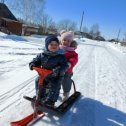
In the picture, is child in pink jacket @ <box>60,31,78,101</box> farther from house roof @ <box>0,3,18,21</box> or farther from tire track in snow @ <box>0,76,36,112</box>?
house roof @ <box>0,3,18,21</box>

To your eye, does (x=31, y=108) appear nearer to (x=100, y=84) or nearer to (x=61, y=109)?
(x=61, y=109)

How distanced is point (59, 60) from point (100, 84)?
11.2 feet

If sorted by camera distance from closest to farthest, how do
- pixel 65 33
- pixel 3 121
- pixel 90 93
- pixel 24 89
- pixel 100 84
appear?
pixel 3 121
pixel 65 33
pixel 24 89
pixel 90 93
pixel 100 84

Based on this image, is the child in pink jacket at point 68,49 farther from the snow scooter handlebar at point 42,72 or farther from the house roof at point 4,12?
the house roof at point 4,12

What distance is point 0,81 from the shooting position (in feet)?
21.0

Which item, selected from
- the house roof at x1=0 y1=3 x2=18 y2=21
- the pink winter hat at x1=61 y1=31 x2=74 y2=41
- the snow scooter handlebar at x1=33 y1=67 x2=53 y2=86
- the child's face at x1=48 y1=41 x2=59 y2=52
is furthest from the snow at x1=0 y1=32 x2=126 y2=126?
the house roof at x1=0 y1=3 x2=18 y2=21

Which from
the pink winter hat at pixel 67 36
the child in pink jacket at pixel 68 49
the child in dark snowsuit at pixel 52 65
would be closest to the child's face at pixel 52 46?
the child in dark snowsuit at pixel 52 65

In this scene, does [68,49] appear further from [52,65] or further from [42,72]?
[42,72]

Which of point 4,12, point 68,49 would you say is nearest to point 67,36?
point 68,49

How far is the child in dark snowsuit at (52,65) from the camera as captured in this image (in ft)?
14.3

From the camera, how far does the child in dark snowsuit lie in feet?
14.3

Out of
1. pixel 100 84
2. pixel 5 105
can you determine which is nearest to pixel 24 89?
pixel 5 105

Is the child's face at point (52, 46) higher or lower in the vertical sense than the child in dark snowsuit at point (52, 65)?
higher

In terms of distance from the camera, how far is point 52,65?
175 inches
